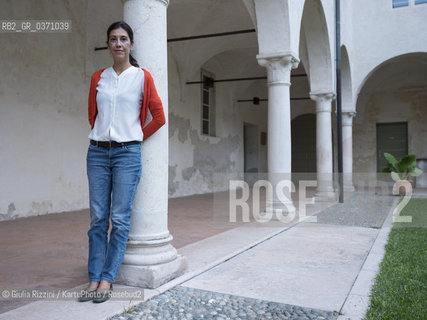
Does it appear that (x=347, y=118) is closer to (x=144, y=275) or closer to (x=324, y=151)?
(x=324, y=151)

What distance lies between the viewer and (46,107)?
7.46m

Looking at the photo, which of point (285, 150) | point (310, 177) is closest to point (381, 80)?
point (310, 177)

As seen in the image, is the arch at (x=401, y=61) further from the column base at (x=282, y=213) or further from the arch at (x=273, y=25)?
the column base at (x=282, y=213)

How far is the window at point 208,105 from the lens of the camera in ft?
45.0

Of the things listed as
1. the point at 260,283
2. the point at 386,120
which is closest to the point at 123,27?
the point at 260,283

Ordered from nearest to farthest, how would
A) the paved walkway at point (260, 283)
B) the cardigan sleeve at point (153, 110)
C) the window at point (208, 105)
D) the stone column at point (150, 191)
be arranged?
the paved walkway at point (260, 283) < the cardigan sleeve at point (153, 110) < the stone column at point (150, 191) < the window at point (208, 105)

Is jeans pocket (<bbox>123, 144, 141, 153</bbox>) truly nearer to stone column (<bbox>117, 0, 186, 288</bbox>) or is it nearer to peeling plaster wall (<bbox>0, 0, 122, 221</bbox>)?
stone column (<bbox>117, 0, 186, 288</bbox>)

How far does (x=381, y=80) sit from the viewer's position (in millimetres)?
18500

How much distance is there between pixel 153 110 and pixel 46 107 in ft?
17.3

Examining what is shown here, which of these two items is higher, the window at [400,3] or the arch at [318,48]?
the window at [400,3]

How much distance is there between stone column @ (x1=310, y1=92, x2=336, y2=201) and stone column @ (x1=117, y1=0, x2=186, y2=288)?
787 centimetres

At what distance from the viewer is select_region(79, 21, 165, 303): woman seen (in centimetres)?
279

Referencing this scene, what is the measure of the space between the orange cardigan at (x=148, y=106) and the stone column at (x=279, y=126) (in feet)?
13.3

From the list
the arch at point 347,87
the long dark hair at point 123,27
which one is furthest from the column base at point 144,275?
the arch at point 347,87
